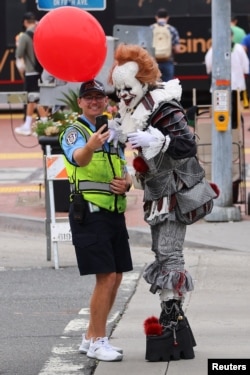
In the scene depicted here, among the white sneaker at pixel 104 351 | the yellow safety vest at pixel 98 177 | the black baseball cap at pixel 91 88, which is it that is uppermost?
the black baseball cap at pixel 91 88

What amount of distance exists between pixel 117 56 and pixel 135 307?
2.73m

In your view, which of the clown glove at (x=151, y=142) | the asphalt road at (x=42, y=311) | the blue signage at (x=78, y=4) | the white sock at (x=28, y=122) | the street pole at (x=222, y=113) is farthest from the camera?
the white sock at (x=28, y=122)

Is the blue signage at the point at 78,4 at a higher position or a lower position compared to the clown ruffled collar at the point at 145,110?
higher

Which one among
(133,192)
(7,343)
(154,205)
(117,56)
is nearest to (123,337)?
(7,343)

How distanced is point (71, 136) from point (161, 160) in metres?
0.60

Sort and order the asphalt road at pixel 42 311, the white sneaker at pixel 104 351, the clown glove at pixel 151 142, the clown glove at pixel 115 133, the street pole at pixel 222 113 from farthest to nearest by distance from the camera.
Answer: the street pole at pixel 222 113, the asphalt road at pixel 42 311, the white sneaker at pixel 104 351, the clown glove at pixel 115 133, the clown glove at pixel 151 142

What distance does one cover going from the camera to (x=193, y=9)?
25.8 m

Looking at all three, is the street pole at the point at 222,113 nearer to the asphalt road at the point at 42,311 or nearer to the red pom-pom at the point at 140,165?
the asphalt road at the point at 42,311

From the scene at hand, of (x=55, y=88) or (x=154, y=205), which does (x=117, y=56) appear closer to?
(x=154, y=205)

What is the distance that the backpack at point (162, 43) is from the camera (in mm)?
22531

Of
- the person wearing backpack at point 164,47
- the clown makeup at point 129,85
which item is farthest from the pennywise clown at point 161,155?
the person wearing backpack at point 164,47

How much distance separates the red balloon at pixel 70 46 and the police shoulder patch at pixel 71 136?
0.33m

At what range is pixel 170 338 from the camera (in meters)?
7.26

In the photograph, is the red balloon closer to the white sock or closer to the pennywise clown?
the pennywise clown
